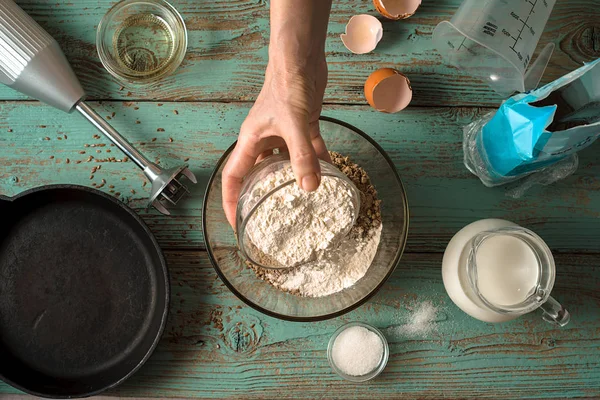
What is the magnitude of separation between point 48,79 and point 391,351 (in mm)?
919

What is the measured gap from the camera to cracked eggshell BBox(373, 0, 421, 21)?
1.14m

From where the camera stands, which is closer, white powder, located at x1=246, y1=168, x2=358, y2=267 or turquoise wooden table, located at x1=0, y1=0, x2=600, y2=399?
white powder, located at x1=246, y1=168, x2=358, y2=267

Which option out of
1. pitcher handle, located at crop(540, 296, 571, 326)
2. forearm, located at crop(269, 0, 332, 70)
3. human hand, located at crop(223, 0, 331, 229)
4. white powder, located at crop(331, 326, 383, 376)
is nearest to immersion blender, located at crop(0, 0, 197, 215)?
human hand, located at crop(223, 0, 331, 229)

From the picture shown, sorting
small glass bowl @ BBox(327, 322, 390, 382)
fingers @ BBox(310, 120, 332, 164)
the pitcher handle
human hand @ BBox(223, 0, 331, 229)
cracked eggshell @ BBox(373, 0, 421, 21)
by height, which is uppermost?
human hand @ BBox(223, 0, 331, 229)

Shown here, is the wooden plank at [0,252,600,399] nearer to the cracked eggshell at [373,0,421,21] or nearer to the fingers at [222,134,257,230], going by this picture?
the fingers at [222,134,257,230]

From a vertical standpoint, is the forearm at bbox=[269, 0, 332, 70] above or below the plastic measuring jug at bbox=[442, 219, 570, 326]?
above

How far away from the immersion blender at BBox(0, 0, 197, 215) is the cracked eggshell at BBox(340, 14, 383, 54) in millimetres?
453

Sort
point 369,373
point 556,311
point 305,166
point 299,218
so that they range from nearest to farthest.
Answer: point 305,166 → point 299,218 → point 556,311 → point 369,373

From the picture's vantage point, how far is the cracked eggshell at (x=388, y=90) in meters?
1.12

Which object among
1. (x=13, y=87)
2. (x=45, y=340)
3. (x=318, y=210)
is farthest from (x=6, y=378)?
(x=318, y=210)

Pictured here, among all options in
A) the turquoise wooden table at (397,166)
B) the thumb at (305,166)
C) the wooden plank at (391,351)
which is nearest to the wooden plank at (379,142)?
the turquoise wooden table at (397,166)

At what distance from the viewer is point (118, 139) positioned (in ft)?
3.60

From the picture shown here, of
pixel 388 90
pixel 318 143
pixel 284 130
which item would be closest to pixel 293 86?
pixel 284 130

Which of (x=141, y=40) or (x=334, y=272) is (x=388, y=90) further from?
(x=141, y=40)
